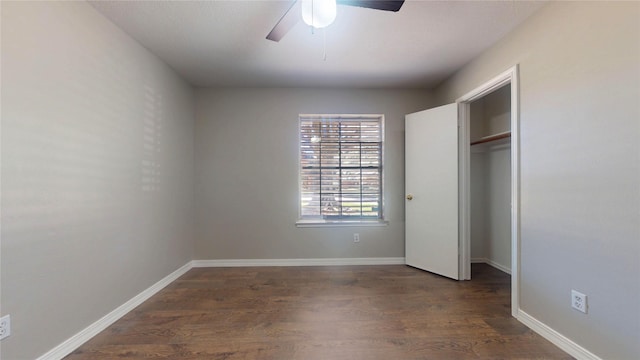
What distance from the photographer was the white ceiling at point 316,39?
5.94ft

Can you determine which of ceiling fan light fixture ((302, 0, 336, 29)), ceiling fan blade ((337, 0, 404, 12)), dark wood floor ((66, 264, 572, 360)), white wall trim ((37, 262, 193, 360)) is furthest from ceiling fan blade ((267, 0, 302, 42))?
white wall trim ((37, 262, 193, 360))

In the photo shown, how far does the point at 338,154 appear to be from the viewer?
3.43m

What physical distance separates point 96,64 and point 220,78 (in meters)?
1.30

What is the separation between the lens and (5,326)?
4.31 feet

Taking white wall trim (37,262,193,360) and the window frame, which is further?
the window frame

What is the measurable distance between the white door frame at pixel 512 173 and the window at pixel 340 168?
3.28ft

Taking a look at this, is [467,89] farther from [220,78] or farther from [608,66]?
[220,78]

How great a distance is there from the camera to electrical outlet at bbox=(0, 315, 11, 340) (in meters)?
1.30

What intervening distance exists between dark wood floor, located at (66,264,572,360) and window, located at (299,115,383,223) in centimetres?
90

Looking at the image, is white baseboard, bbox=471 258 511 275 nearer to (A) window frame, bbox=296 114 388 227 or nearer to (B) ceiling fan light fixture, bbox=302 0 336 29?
(A) window frame, bbox=296 114 388 227

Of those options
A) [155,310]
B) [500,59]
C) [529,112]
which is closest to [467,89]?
[500,59]

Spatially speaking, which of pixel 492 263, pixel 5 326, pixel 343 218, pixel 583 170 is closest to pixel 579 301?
pixel 583 170

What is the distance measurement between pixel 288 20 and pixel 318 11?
1.04 ft

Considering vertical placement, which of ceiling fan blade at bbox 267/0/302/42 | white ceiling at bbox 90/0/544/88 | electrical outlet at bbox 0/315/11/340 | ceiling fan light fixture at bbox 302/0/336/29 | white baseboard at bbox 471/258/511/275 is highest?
white ceiling at bbox 90/0/544/88
